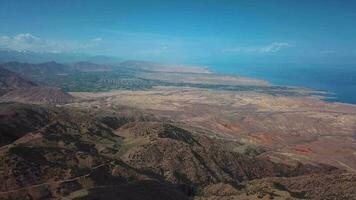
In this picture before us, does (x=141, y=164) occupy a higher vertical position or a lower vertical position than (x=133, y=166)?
lower

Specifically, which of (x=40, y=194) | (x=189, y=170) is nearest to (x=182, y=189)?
(x=189, y=170)

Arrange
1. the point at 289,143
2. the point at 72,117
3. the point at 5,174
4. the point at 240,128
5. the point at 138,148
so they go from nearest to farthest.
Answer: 1. the point at 5,174
2. the point at 138,148
3. the point at 72,117
4. the point at 289,143
5. the point at 240,128

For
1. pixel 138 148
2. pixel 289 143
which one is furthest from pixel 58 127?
pixel 289 143

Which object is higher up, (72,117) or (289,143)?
(72,117)

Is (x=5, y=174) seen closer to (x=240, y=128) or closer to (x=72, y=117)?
(x=72, y=117)

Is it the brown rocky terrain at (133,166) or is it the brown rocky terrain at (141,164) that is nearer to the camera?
the brown rocky terrain at (133,166)

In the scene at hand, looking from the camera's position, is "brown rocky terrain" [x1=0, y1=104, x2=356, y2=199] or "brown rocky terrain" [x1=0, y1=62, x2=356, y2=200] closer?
"brown rocky terrain" [x1=0, y1=104, x2=356, y2=199]

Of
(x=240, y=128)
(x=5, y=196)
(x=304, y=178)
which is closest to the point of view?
(x=5, y=196)

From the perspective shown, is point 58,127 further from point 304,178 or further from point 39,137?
point 304,178

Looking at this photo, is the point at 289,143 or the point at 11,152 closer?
the point at 11,152

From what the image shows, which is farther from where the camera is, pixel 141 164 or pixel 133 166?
pixel 141 164
